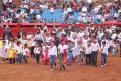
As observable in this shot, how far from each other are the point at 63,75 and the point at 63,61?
7.58 ft

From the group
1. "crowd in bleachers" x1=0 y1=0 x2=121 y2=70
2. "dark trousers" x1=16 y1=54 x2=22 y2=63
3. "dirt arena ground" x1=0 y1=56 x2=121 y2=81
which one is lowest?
"dirt arena ground" x1=0 y1=56 x2=121 y2=81

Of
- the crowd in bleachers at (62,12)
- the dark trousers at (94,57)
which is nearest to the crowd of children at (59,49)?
the dark trousers at (94,57)

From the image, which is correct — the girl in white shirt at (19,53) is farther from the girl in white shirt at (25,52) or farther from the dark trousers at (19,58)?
the girl in white shirt at (25,52)

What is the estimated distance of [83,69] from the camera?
24547mm

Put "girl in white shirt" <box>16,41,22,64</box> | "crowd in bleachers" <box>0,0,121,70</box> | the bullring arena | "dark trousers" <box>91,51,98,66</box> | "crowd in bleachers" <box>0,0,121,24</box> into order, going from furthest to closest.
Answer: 1. "crowd in bleachers" <box>0,0,121,24</box>
2. "girl in white shirt" <box>16,41,22,64</box>
3. "crowd in bleachers" <box>0,0,121,70</box>
4. "dark trousers" <box>91,51,98,66</box>
5. the bullring arena

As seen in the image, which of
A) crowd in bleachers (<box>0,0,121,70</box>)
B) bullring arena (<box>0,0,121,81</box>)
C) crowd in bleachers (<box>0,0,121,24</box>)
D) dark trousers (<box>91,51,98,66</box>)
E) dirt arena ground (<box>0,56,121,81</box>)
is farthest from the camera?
crowd in bleachers (<box>0,0,121,24</box>)

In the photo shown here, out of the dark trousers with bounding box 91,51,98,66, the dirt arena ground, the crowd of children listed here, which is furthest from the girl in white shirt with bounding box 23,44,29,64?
the dark trousers with bounding box 91,51,98,66

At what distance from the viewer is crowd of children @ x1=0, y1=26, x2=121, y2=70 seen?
2486 centimetres

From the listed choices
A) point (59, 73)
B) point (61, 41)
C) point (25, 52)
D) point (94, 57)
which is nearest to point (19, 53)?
point (25, 52)

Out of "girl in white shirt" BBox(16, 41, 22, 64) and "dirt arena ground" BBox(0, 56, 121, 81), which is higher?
"girl in white shirt" BBox(16, 41, 22, 64)

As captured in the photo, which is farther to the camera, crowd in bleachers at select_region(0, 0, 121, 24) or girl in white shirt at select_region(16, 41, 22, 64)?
crowd in bleachers at select_region(0, 0, 121, 24)

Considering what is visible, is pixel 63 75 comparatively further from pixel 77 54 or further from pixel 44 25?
pixel 44 25

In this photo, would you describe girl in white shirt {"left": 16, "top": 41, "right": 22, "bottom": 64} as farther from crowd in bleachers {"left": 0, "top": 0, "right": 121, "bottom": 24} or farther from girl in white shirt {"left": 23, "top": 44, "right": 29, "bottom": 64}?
crowd in bleachers {"left": 0, "top": 0, "right": 121, "bottom": 24}

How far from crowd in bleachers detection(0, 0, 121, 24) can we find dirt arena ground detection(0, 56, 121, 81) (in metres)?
10.4
